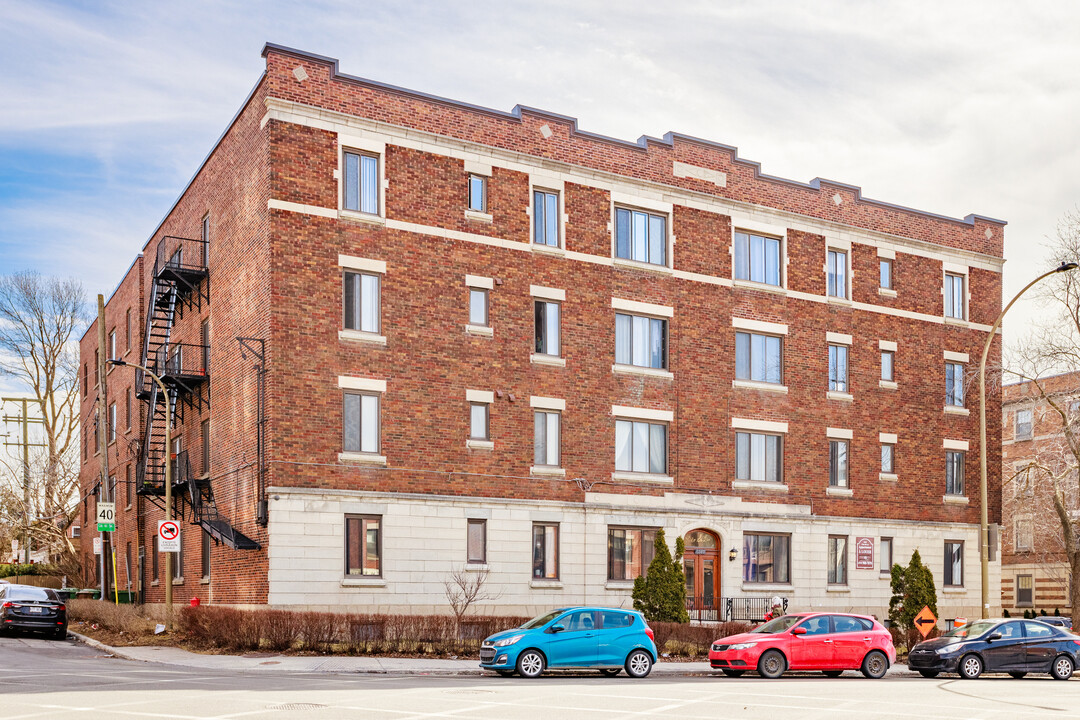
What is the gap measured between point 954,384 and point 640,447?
589 inches

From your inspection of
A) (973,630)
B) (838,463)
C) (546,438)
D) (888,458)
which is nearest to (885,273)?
(888,458)

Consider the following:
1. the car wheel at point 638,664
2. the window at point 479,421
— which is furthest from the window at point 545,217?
the car wheel at point 638,664

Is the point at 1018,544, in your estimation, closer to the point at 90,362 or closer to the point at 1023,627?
the point at 1023,627

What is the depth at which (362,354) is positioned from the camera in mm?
32031

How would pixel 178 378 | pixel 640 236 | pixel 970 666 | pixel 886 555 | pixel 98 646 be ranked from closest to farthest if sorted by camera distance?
pixel 970 666, pixel 98 646, pixel 178 378, pixel 640 236, pixel 886 555

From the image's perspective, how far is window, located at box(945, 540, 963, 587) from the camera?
42.9 meters

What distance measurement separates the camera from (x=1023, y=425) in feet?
205

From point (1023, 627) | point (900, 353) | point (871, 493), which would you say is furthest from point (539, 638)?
point (900, 353)

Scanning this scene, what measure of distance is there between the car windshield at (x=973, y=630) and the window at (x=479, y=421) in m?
13.8

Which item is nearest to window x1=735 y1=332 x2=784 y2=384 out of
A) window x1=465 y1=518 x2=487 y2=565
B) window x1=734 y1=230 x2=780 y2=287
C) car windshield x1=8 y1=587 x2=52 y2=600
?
window x1=734 y1=230 x2=780 y2=287

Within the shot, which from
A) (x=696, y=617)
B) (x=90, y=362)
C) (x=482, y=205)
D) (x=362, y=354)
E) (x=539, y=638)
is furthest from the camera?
(x=90, y=362)

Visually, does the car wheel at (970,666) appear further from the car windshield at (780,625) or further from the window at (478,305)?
the window at (478,305)

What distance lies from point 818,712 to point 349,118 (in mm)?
21757

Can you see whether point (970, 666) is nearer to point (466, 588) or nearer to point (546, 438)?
point (466, 588)
